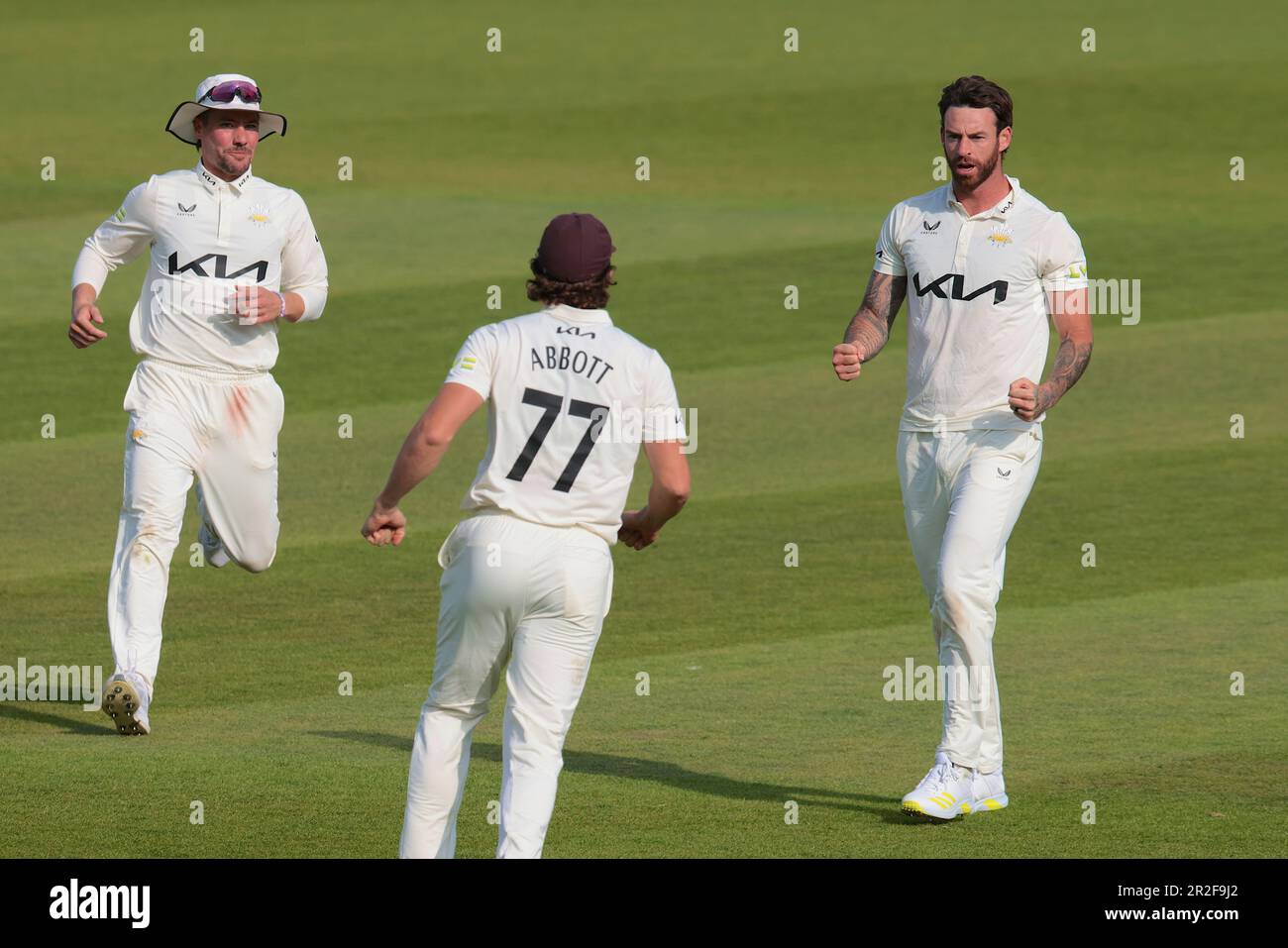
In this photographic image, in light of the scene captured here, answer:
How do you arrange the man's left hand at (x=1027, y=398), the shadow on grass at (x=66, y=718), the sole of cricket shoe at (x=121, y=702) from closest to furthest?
the man's left hand at (x=1027, y=398) < the sole of cricket shoe at (x=121, y=702) < the shadow on grass at (x=66, y=718)

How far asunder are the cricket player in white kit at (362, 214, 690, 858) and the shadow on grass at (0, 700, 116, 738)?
3174 mm

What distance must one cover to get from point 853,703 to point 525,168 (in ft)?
65.5

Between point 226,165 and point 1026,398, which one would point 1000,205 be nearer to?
point 1026,398

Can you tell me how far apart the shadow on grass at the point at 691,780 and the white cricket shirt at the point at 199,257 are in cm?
188

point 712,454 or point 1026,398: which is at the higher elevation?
point 712,454

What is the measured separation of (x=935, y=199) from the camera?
28.3 feet

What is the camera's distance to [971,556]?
818 centimetres

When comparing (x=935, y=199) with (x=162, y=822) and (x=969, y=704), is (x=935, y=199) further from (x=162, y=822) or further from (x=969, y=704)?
(x=162, y=822)

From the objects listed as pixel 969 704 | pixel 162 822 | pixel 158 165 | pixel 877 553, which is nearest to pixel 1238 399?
pixel 877 553

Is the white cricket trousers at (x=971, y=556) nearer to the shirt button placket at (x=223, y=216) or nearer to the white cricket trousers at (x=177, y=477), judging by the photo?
the white cricket trousers at (x=177, y=477)

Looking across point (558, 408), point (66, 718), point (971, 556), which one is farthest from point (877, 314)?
point (66, 718)

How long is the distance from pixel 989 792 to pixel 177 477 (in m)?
3.86

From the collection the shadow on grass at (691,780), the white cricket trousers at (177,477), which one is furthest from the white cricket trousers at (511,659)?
the white cricket trousers at (177,477)

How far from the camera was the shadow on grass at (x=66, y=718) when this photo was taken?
373 inches
